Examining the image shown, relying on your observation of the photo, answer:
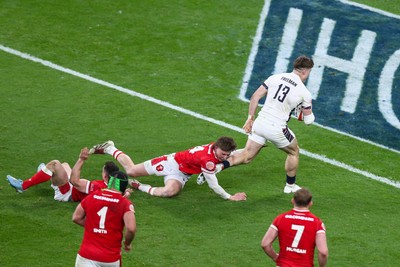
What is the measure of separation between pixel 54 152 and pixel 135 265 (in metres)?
3.95

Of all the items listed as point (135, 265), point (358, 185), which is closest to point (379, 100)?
point (358, 185)

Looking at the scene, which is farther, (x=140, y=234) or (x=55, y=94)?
(x=55, y=94)

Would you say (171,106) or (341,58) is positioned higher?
(341,58)

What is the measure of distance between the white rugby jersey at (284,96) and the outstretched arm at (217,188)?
1200 mm

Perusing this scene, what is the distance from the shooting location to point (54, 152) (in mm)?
15555

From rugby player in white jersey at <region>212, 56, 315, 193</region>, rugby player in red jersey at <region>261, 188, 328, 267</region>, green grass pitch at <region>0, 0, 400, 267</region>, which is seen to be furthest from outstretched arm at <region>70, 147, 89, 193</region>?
rugby player in red jersey at <region>261, 188, 328, 267</region>

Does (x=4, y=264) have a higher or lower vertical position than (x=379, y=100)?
→ lower

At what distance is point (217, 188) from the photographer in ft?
45.3

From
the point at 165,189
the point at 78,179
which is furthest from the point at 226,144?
Answer: the point at 78,179

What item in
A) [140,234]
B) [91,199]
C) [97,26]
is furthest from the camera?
[97,26]

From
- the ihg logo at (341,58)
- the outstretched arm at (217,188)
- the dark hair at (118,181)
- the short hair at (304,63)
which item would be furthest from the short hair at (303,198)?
the ihg logo at (341,58)

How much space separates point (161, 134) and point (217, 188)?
2955 mm

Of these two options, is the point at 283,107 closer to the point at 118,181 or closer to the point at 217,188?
the point at 217,188

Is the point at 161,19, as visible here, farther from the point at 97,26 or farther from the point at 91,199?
the point at 91,199
